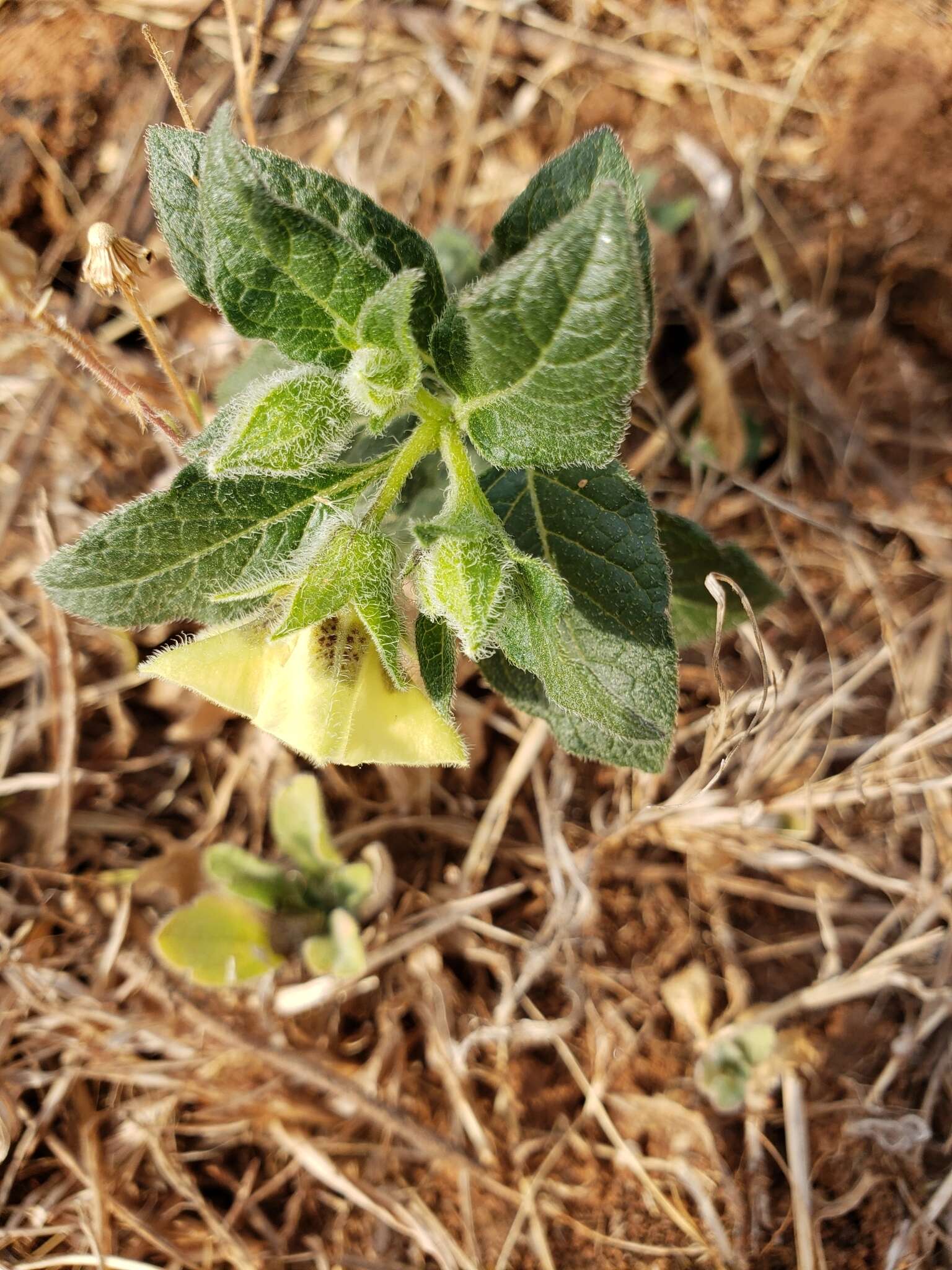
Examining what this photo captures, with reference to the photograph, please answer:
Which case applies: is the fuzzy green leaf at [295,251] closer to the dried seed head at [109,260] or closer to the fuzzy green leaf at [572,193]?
the fuzzy green leaf at [572,193]

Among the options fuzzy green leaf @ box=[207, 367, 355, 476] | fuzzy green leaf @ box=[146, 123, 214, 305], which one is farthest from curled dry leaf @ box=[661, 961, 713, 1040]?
fuzzy green leaf @ box=[146, 123, 214, 305]

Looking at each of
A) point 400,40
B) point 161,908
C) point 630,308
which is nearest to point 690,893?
point 161,908

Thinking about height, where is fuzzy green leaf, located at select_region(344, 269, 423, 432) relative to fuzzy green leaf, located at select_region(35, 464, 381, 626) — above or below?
above

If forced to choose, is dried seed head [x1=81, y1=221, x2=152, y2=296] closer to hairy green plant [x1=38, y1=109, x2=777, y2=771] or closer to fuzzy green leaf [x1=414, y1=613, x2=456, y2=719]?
hairy green plant [x1=38, y1=109, x2=777, y2=771]

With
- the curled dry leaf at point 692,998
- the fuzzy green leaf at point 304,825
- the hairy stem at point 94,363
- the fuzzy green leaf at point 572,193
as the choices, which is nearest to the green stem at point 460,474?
the fuzzy green leaf at point 572,193

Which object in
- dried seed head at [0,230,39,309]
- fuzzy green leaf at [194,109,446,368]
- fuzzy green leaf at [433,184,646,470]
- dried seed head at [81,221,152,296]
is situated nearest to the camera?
fuzzy green leaf at [433,184,646,470]

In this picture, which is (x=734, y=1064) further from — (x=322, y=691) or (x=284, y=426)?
(x=284, y=426)

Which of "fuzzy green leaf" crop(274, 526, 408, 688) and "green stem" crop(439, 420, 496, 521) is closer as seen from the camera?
"fuzzy green leaf" crop(274, 526, 408, 688)
